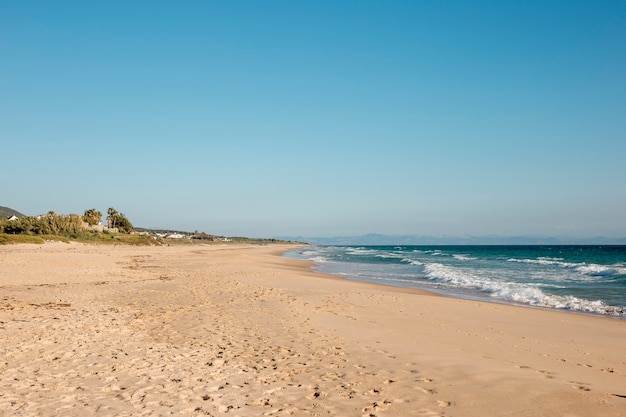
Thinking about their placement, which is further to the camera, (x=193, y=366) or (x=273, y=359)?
(x=273, y=359)

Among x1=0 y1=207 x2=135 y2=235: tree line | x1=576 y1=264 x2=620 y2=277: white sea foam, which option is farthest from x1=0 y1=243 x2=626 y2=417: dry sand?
x1=0 y1=207 x2=135 y2=235: tree line

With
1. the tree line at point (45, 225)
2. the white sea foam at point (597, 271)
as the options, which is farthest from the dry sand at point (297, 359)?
the tree line at point (45, 225)

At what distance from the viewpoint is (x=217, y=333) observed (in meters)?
10.5

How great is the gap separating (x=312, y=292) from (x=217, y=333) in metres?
9.45

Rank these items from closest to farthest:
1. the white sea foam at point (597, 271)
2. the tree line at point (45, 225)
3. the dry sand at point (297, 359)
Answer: the dry sand at point (297, 359) → the white sea foam at point (597, 271) → the tree line at point (45, 225)

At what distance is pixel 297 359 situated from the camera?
838 cm

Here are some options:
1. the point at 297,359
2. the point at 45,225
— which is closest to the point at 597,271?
the point at 297,359

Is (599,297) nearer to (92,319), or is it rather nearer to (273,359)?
(273,359)

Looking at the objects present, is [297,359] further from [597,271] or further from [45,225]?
[45,225]

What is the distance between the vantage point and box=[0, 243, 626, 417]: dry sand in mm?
6094

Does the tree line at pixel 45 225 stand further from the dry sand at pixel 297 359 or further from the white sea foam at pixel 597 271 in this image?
the white sea foam at pixel 597 271

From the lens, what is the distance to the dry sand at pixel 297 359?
6094mm

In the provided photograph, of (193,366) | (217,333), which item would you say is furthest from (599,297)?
(193,366)

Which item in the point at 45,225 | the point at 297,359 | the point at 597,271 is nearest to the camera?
the point at 297,359
